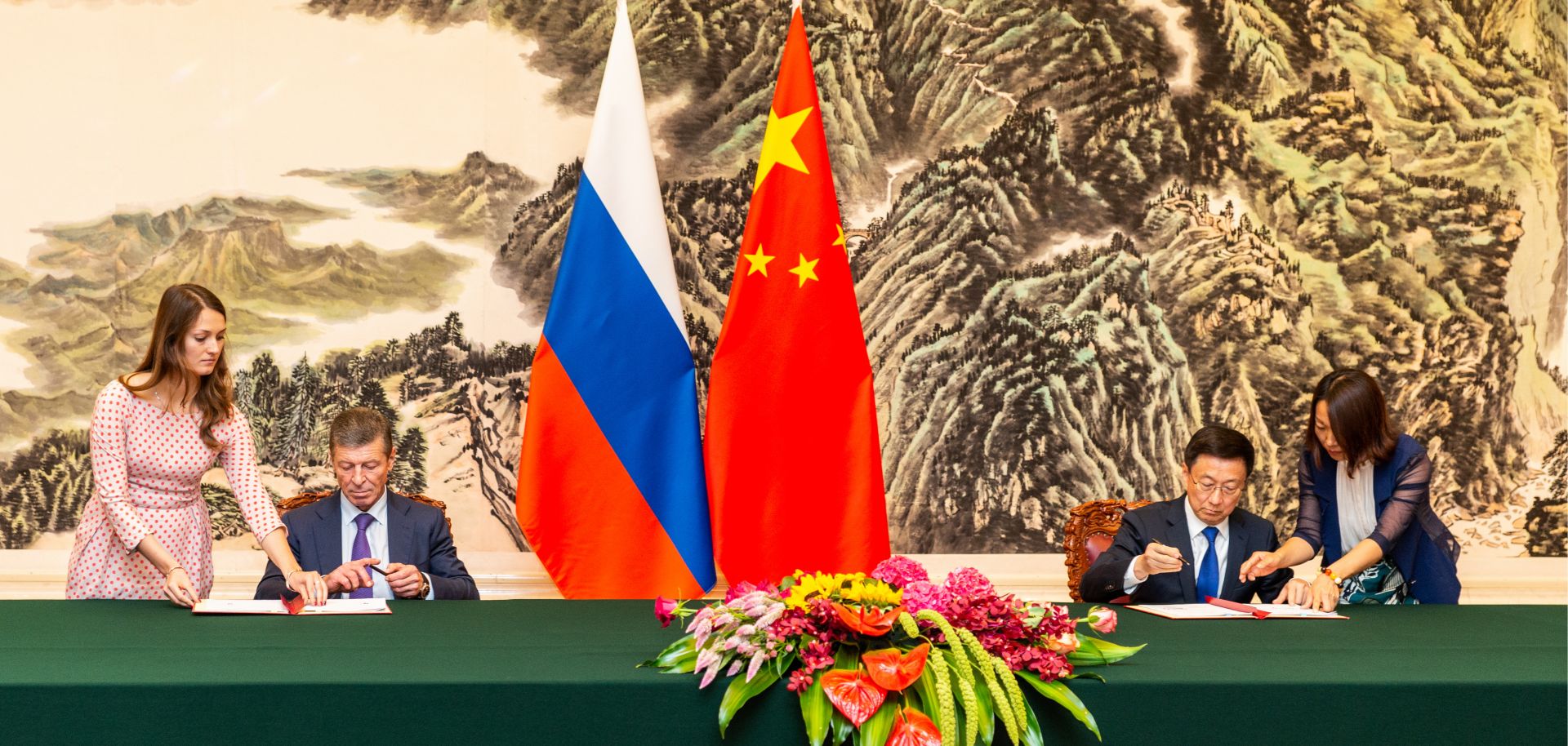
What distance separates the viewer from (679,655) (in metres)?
1.91

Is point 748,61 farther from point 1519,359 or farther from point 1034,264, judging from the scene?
point 1519,359

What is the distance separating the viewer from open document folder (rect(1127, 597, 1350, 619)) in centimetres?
266

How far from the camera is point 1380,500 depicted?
3516mm


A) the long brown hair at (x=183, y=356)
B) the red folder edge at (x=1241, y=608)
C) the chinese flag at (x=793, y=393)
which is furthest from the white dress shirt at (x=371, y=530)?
the red folder edge at (x=1241, y=608)

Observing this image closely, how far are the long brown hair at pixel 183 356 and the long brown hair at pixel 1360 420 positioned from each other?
3.03m

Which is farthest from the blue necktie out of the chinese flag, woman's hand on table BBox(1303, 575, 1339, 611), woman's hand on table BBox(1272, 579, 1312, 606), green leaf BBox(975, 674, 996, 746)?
green leaf BBox(975, 674, 996, 746)

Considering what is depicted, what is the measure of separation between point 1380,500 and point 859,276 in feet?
6.06

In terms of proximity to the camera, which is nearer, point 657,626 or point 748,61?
point 657,626

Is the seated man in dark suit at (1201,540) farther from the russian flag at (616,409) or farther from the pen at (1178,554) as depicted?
the russian flag at (616,409)

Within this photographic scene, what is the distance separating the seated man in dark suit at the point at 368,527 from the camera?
3.20 meters

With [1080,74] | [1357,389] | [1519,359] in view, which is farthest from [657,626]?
[1519,359]

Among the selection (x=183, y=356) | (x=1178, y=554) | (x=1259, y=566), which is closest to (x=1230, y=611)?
(x=1178, y=554)

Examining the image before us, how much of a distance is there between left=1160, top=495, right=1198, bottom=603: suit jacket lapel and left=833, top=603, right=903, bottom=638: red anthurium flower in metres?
1.61

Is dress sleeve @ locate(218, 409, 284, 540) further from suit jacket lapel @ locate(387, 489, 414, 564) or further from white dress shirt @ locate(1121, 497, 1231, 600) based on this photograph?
white dress shirt @ locate(1121, 497, 1231, 600)
